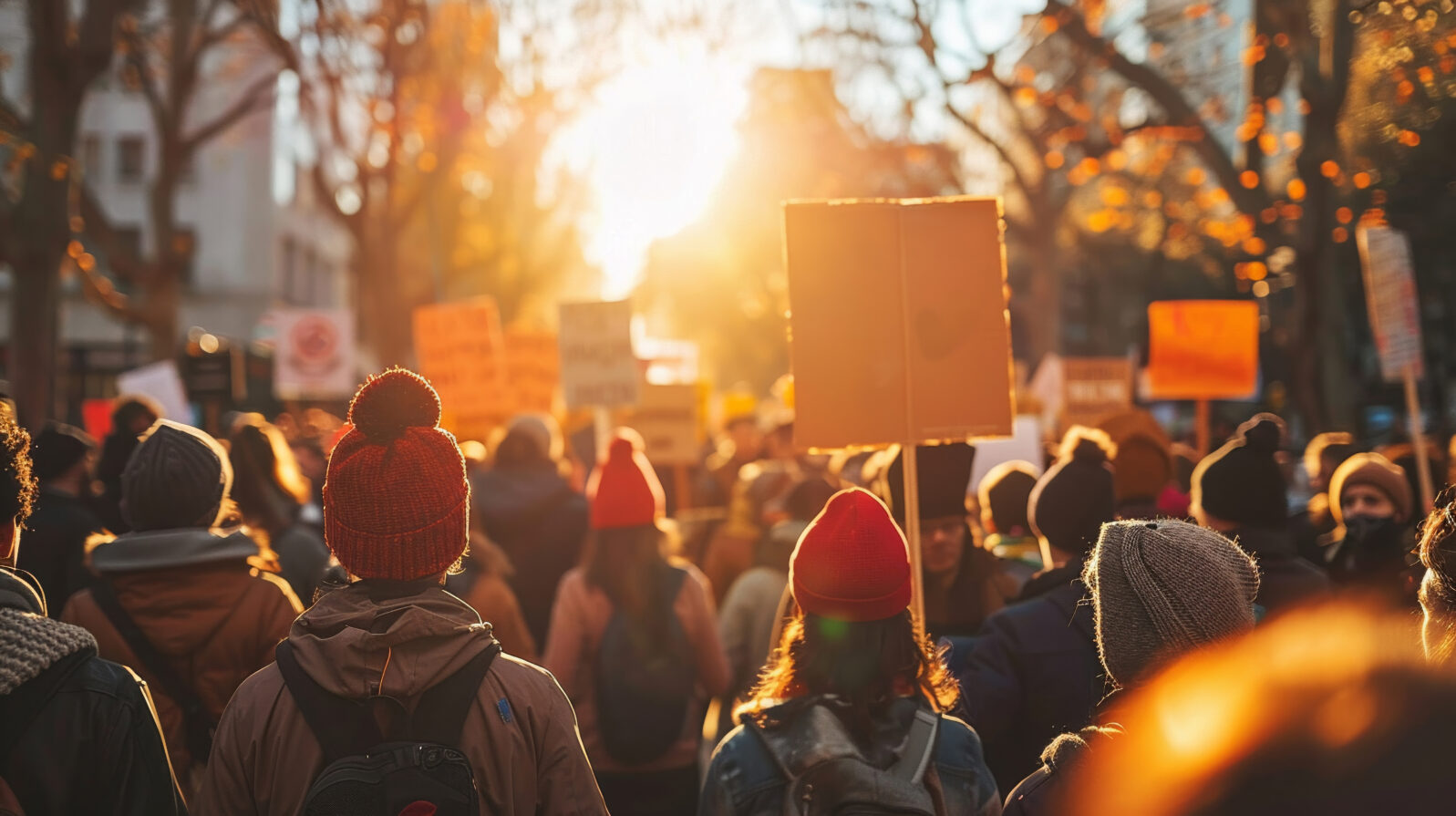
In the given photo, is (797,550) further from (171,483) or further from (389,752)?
(171,483)

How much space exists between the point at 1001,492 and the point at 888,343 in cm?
100

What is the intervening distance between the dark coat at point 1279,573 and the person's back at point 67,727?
2991 millimetres

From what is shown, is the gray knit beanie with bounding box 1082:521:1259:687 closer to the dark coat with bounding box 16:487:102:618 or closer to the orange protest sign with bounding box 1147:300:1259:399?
the dark coat with bounding box 16:487:102:618

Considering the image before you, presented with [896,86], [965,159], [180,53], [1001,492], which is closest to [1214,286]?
[965,159]

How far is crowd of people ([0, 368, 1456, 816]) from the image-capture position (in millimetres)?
1153

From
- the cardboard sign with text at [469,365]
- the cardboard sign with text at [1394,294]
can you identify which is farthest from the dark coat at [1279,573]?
the cardboard sign with text at [469,365]

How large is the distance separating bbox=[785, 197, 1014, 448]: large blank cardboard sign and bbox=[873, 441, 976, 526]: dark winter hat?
0.27 meters

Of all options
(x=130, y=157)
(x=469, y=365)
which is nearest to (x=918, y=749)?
(x=469, y=365)

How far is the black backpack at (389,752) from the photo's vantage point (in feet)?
6.98

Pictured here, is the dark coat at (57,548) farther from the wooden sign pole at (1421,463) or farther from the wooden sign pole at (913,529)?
the wooden sign pole at (1421,463)

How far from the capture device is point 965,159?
25047 millimetres

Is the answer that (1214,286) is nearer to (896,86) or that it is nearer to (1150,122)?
(896,86)

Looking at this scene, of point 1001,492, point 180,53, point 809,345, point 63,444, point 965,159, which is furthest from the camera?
point 965,159

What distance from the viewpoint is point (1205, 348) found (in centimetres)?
935
